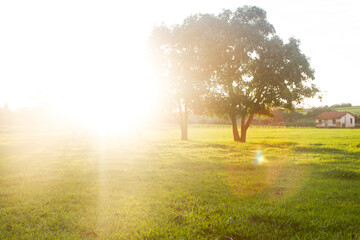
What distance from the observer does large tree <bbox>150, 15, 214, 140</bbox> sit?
92.0 ft

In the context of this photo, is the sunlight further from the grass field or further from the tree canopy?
the grass field

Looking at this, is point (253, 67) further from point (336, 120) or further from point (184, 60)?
point (336, 120)

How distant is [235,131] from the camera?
31.9 metres

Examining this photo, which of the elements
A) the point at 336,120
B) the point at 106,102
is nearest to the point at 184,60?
the point at 106,102

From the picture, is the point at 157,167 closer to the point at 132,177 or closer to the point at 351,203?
the point at 132,177

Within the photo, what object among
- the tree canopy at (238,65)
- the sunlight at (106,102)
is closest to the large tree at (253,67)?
the tree canopy at (238,65)

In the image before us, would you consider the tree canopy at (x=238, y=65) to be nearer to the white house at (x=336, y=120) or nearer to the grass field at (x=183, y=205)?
the grass field at (x=183, y=205)

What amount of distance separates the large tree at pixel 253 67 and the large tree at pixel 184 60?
4.41ft

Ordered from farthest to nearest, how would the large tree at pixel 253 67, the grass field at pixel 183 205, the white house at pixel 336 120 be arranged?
the white house at pixel 336 120 → the large tree at pixel 253 67 → the grass field at pixel 183 205

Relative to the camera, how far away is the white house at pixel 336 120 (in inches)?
3703

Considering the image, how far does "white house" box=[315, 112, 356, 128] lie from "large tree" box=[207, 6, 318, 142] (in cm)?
7951

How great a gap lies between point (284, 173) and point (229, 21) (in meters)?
21.5

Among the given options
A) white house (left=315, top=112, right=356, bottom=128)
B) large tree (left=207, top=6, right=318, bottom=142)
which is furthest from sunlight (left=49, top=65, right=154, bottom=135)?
white house (left=315, top=112, right=356, bottom=128)


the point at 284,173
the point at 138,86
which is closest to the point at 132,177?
the point at 284,173
